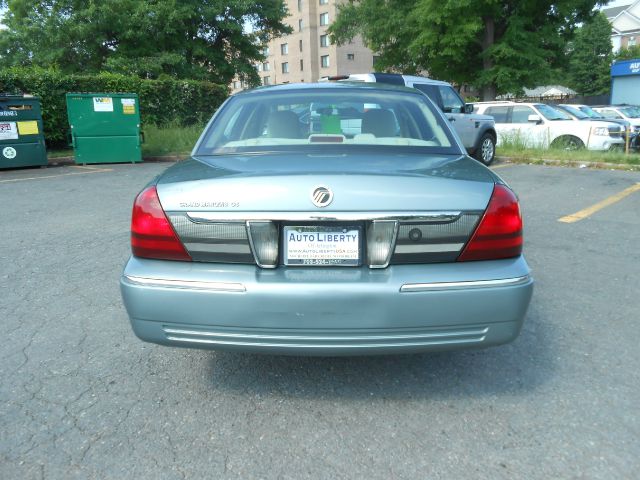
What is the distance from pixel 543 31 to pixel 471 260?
28801 millimetres

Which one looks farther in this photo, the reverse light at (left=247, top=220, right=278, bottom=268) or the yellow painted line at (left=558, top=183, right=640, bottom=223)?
the yellow painted line at (left=558, top=183, right=640, bottom=223)

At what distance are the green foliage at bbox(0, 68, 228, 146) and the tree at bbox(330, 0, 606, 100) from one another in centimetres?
1167

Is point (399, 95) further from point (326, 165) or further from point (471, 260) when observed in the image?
point (471, 260)

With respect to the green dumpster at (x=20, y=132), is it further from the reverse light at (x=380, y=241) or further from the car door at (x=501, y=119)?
the reverse light at (x=380, y=241)

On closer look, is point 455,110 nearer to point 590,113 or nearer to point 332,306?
point 590,113

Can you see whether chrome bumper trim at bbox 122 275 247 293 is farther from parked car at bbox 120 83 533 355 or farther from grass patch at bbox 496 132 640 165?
grass patch at bbox 496 132 640 165

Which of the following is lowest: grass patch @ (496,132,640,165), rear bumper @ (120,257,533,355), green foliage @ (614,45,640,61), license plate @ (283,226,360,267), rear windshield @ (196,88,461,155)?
grass patch @ (496,132,640,165)

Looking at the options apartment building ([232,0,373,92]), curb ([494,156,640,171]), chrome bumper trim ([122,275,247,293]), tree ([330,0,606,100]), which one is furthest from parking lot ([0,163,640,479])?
apartment building ([232,0,373,92])

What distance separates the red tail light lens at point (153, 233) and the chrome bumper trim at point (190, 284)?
12 cm

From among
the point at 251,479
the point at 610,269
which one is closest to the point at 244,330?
the point at 251,479

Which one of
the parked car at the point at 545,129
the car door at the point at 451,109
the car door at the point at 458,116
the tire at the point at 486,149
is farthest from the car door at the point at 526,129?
the car door at the point at 451,109

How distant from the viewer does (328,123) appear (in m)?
3.32

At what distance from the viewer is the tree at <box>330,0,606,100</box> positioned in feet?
85.2

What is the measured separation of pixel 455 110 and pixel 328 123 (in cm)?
963
